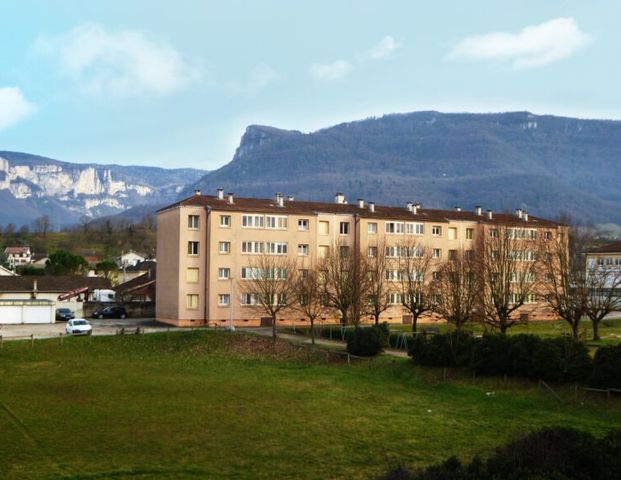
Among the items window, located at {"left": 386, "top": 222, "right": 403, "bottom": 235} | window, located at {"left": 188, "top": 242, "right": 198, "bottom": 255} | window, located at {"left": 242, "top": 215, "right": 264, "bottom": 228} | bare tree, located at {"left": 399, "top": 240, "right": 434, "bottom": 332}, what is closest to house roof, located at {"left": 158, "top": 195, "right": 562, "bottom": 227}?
window, located at {"left": 386, "top": 222, "right": 403, "bottom": 235}

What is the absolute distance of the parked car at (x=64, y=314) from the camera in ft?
242

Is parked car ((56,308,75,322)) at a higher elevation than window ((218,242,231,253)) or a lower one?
lower

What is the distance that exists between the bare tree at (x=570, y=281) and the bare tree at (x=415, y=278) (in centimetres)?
998

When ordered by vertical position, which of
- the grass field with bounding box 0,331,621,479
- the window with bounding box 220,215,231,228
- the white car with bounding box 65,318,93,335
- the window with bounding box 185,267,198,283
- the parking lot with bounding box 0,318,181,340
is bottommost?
the grass field with bounding box 0,331,621,479

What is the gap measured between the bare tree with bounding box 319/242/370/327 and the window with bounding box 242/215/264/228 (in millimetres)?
8820

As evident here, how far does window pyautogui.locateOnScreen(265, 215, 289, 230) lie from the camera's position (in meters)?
69.2

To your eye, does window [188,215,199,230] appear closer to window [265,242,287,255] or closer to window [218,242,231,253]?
window [218,242,231,253]

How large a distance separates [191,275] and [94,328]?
32.7ft

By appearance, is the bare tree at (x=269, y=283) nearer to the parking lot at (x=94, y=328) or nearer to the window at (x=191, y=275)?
the window at (x=191, y=275)

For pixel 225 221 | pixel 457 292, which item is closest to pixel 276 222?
pixel 225 221

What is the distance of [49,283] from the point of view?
8375 cm

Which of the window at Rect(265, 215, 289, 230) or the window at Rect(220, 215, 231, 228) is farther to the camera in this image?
the window at Rect(265, 215, 289, 230)

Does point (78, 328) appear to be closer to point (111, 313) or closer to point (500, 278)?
point (111, 313)

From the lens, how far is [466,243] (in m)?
78.1
